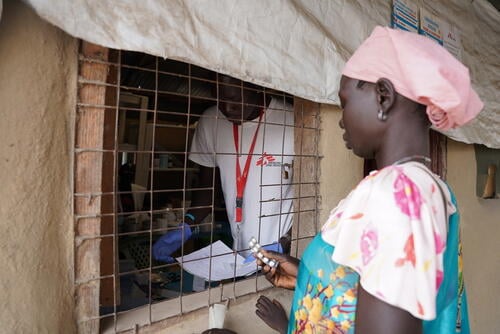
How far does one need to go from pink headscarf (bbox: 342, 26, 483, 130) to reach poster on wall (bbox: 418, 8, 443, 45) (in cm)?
151

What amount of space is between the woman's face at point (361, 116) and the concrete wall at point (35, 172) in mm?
693

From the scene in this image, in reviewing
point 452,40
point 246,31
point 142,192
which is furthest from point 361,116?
point 452,40

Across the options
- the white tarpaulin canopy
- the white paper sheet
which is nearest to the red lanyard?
the white paper sheet

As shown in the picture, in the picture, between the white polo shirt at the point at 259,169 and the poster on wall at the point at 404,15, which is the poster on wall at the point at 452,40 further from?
the white polo shirt at the point at 259,169

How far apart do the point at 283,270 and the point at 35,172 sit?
0.77 m

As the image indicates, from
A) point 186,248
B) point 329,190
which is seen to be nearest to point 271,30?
point 329,190

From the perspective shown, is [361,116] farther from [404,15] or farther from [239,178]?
[404,15]

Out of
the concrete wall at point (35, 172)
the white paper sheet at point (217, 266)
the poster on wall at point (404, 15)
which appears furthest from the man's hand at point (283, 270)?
the poster on wall at point (404, 15)

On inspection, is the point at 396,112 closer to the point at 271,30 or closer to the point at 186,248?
the point at 271,30

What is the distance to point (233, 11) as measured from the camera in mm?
1156

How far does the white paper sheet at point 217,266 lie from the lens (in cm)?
143

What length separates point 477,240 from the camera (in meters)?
2.80

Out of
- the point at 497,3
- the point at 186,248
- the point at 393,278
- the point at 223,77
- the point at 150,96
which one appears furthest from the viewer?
the point at 497,3

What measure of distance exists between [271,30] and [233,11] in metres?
0.18
